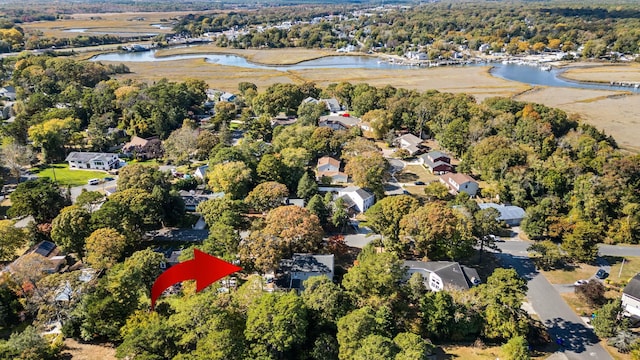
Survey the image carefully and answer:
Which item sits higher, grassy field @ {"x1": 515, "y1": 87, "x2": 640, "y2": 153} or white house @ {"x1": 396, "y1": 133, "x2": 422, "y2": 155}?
grassy field @ {"x1": 515, "y1": 87, "x2": 640, "y2": 153}

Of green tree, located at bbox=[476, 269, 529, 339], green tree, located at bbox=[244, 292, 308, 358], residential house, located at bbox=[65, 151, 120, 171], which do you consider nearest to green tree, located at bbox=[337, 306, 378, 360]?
green tree, located at bbox=[244, 292, 308, 358]

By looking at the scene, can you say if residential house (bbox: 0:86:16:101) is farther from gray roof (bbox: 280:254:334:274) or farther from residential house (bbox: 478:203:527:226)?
residential house (bbox: 478:203:527:226)

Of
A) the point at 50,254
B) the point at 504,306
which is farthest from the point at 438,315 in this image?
the point at 50,254

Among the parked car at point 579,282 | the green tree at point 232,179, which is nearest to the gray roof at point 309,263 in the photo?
the green tree at point 232,179

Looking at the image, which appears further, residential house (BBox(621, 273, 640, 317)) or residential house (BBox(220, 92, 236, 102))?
residential house (BBox(220, 92, 236, 102))

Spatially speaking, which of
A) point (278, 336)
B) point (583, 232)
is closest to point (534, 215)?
point (583, 232)

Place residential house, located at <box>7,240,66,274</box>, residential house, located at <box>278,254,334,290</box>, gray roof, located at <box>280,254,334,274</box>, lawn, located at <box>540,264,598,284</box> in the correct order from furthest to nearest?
lawn, located at <box>540,264,598,284</box> < residential house, located at <box>7,240,66,274</box> < gray roof, located at <box>280,254,334,274</box> < residential house, located at <box>278,254,334,290</box>

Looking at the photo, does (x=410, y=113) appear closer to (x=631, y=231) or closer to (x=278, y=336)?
(x=631, y=231)
